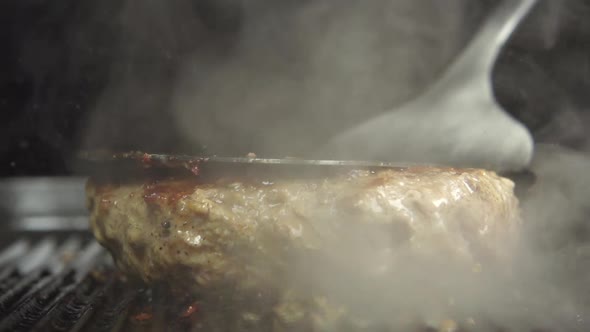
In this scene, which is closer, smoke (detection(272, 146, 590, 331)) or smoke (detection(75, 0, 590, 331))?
smoke (detection(272, 146, 590, 331))

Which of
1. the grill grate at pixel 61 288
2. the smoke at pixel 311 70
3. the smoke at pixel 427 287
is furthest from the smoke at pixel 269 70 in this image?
the smoke at pixel 427 287

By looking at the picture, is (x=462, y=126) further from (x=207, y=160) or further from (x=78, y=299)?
(x=78, y=299)

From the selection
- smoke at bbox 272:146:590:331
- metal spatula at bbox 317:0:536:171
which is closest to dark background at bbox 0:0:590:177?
metal spatula at bbox 317:0:536:171

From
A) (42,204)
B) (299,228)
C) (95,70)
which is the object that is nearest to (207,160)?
(299,228)

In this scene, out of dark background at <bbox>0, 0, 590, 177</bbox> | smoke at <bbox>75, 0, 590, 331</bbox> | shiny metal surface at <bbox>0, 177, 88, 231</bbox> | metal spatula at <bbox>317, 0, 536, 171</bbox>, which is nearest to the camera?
metal spatula at <bbox>317, 0, 536, 171</bbox>

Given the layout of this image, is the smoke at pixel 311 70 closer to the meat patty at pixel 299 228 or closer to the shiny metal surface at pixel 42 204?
the shiny metal surface at pixel 42 204

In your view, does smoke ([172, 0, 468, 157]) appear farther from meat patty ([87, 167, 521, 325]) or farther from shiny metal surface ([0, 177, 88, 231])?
meat patty ([87, 167, 521, 325])

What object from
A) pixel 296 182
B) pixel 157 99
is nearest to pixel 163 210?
pixel 296 182
